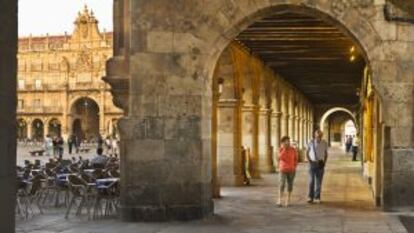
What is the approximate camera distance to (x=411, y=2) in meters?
11.8

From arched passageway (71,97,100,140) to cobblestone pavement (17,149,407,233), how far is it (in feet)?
225

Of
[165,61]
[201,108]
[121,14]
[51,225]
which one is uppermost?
[121,14]

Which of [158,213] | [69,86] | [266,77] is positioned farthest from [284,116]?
[69,86]

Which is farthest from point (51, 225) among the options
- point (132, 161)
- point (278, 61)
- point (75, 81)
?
point (75, 81)

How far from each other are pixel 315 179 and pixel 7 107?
12610 mm

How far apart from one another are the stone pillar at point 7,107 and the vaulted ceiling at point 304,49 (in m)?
11.4

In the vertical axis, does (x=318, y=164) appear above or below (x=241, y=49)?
below

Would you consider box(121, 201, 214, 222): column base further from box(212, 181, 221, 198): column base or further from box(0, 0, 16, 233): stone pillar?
box(0, 0, 16, 233): stone pillar

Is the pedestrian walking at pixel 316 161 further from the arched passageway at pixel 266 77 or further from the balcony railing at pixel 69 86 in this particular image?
the balcony railing at pixel 69 86

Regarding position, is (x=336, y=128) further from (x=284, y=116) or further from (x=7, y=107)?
(x=7, y=107)

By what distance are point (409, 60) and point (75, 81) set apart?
235ft

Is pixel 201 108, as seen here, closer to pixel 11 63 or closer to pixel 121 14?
pixel 121 14

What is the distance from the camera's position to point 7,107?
3.11 metres

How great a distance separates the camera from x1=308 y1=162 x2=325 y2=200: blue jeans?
14.8m
